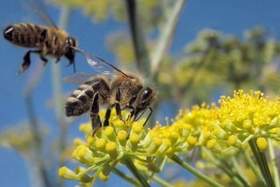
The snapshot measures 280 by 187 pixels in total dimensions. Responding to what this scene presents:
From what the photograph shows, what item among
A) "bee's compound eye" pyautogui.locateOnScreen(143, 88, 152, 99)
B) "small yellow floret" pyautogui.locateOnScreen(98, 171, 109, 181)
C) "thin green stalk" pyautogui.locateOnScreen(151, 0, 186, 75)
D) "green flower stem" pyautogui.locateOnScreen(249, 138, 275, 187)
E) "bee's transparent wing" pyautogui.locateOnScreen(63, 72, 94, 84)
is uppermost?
"thin green stalk" pyautogui.locateOnScreen(151, 0, 186, 75)

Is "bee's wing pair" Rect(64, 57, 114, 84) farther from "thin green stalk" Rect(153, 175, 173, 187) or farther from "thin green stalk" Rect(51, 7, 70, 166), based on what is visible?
"thin green stalk" Rect(51, 7, 70, 166)

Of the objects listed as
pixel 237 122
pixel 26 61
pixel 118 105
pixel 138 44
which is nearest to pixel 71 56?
pixel 26 61

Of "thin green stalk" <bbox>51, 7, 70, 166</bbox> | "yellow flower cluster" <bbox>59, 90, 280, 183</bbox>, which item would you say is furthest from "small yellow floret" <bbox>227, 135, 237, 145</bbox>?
"thin green stalk" <bbox>51, 7, 70, 166</bbox>

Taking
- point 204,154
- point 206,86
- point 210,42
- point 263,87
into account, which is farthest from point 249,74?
point 204,154

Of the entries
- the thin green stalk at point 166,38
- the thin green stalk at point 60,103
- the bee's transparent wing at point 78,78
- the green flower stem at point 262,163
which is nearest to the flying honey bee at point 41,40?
the bee's transparent wing at point 78,78

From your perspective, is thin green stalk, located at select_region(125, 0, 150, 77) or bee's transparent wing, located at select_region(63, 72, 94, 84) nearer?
bee's transparent wing, located at select_region(63, 72, 94, 84)
